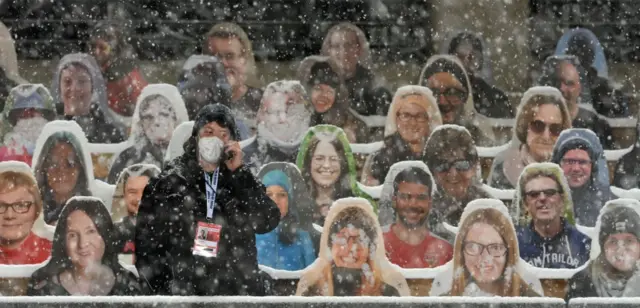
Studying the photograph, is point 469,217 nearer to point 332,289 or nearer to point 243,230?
point 332,289

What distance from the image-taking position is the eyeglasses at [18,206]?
1064 cm

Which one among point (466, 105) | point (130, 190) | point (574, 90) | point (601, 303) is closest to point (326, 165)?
point (130, 190)

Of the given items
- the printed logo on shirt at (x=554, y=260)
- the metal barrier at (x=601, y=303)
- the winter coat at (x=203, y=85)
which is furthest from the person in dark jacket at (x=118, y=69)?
the metal barrier at (x=601, y=303)

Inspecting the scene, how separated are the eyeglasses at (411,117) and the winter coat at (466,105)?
0.59m

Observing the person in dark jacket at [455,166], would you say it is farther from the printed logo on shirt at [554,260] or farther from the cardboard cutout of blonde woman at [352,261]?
the cardboard cutout of blonde woman at [352,261]

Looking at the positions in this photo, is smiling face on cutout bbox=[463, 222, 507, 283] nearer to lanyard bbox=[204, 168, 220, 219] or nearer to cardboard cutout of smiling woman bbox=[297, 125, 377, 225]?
cardboard cutout of smiling woman bbox=[297, 125, 377, 225]

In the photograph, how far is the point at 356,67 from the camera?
12.6 metres

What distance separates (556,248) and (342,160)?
145 centimetres

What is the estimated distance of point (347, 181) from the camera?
11258 mm

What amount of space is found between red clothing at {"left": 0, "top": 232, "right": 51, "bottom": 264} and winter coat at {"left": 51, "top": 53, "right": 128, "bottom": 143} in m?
1.52

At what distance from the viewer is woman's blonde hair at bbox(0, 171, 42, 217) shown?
10562 mm

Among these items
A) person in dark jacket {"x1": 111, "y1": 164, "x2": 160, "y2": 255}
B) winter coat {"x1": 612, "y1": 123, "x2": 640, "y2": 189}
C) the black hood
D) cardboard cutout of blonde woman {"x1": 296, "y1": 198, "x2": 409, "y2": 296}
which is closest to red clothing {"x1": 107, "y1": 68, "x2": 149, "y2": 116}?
person in dark jacket {"x1": 111, "y1": 164, "x2": 160, "y2": 255}

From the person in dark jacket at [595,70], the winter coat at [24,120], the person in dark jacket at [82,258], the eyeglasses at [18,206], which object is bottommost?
the person in dark jacket at [82,258]

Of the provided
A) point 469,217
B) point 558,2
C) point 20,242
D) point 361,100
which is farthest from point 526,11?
point 20,242
